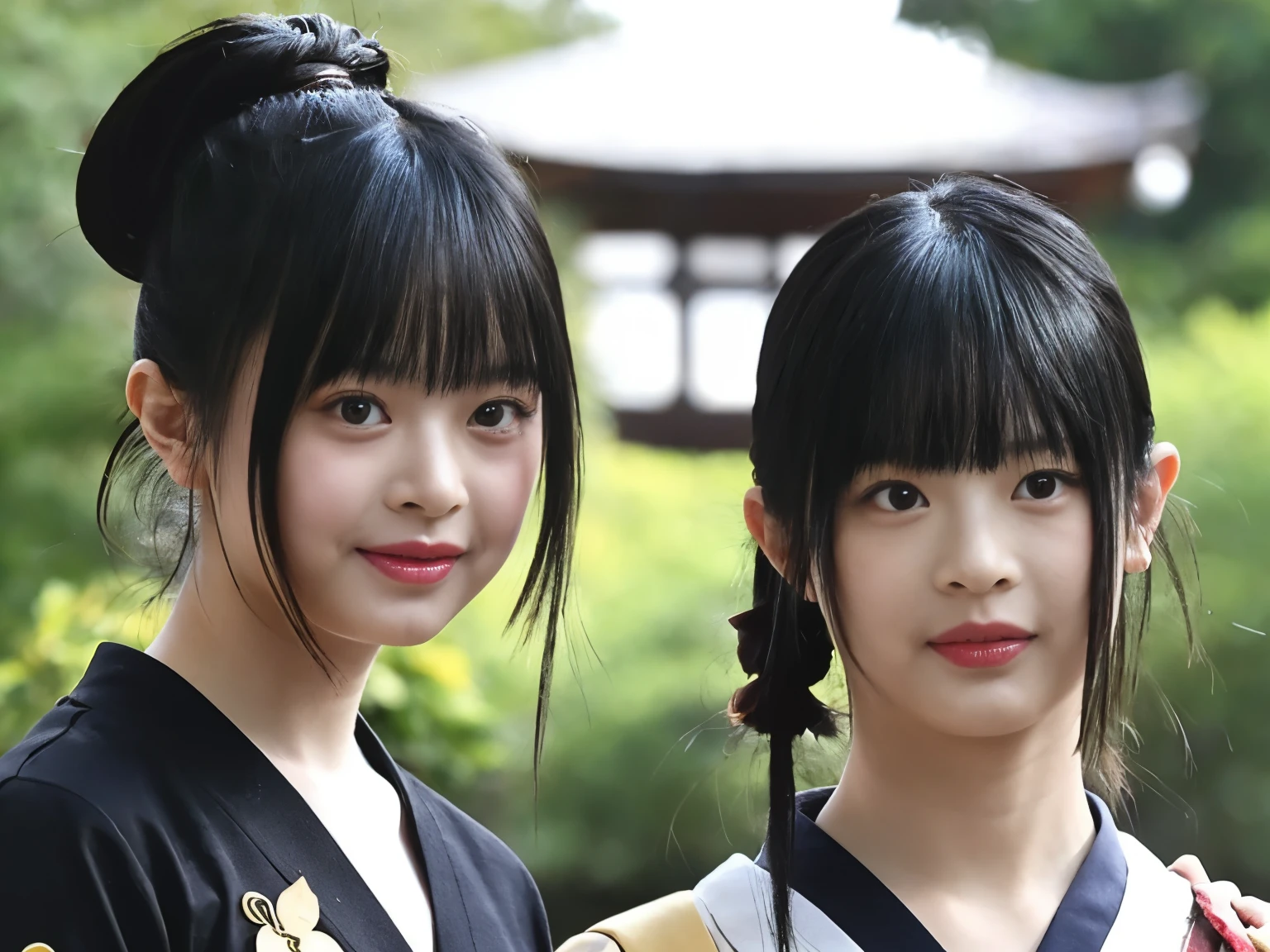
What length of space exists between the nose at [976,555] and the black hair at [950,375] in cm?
7

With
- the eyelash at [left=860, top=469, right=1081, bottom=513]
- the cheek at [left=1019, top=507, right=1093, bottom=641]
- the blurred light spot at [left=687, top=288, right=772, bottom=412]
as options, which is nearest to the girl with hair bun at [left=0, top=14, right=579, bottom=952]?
the eyelash at [left=860, top=469, right=1081, bottom=513]

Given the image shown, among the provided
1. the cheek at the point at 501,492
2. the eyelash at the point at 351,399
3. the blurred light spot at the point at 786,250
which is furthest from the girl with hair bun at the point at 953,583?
the blurred light spot at the point at 786,250

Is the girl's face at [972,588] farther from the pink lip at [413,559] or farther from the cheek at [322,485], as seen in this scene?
the cheek at [322,485]

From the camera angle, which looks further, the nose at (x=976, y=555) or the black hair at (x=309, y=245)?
the black hair at (x=309, y=245)

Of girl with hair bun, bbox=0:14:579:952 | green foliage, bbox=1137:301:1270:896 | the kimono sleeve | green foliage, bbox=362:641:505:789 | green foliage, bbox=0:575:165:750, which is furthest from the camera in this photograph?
green foliage, bbox=1137:301:1270:896

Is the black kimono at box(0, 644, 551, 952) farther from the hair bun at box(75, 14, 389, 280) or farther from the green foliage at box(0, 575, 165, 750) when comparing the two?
the green foliage at box(0, 575, 165, 750)

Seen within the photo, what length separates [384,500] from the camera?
6.51 ft

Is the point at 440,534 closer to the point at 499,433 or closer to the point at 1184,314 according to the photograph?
the point at 499,433

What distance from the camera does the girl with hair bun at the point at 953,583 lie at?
6.21 ft

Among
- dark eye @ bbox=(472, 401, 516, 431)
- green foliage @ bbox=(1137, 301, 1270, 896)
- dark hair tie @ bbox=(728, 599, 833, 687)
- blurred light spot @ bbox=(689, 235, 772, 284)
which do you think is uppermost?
blurred light spot @ bbox=(689, 235, 772, 284)

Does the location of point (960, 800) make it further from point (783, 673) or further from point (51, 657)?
point (51, 657)

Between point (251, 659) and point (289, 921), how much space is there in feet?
1.29

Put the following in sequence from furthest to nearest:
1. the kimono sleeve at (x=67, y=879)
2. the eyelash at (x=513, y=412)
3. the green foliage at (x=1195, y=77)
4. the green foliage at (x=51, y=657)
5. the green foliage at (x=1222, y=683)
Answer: the green foliage at (x=1195, y=77), the green foliage at (x=1222, y=683), the green foliage at (x=51, y=657), the eyelash at (x=513, y=412), the kimono sleeve at (x=67, y=879)

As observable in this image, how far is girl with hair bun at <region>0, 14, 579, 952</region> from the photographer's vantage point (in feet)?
6.44
